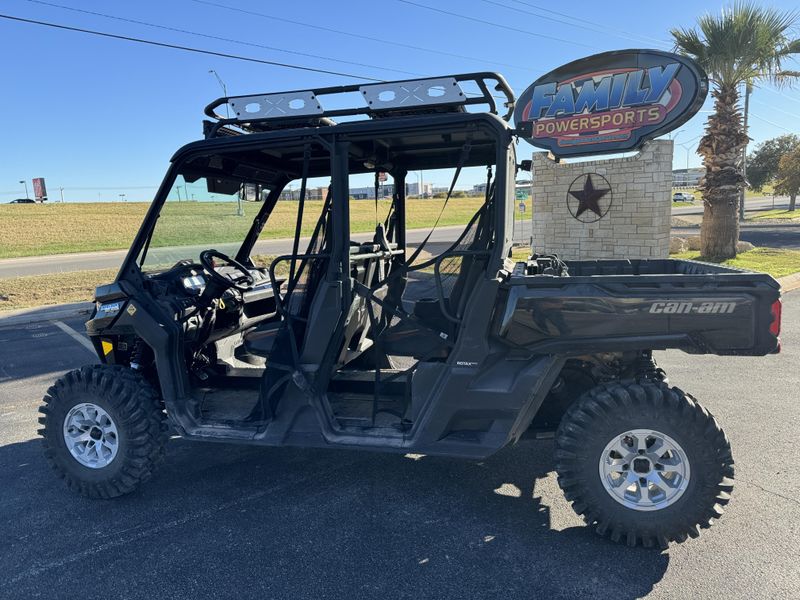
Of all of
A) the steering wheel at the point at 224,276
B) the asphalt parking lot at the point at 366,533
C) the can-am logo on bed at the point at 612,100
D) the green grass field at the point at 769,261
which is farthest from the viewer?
the green grass field at the point at 769,261

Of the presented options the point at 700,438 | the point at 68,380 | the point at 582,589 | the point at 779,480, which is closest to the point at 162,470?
the point at 68,380

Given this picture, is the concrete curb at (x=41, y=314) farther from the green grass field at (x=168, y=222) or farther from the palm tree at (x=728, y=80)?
the palm tree at (x=728, y=80)

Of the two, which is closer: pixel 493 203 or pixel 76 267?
pixel 493 203

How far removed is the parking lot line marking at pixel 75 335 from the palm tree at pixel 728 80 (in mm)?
14354

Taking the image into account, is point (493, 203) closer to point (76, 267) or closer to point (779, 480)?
point (779, 480)

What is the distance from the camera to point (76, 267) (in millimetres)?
19891

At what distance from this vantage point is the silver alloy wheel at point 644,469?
9.52ft

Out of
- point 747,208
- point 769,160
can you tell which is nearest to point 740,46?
point 769,160

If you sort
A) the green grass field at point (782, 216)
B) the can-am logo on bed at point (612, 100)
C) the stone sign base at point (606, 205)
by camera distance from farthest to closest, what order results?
the green grass field at point (782, 216), the stone sign base at point (606, 205), the can-am logo on bed at point (612, 100)

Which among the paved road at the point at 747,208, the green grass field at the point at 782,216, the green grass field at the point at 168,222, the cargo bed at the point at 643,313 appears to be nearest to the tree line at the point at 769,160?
the green grass field at the point at 782,216

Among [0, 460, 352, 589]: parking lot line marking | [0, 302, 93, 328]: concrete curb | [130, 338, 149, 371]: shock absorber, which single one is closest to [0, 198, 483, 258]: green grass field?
[130, 338, 149, 371]: shock absorber

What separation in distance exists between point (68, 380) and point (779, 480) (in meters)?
4.48

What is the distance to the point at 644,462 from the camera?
2.97m

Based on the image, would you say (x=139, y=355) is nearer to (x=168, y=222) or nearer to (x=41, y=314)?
(x=168, y=222)
